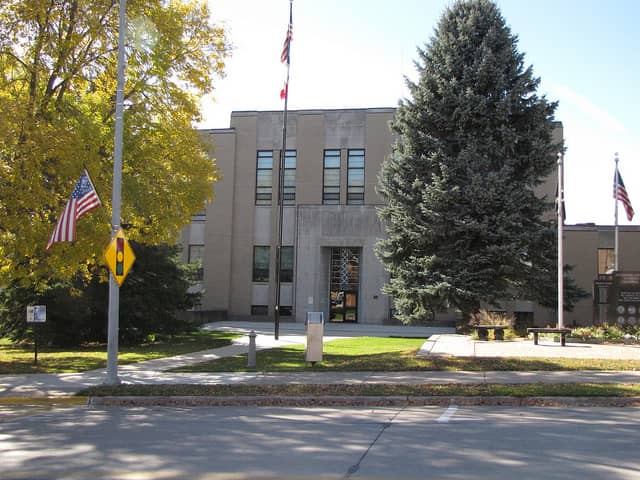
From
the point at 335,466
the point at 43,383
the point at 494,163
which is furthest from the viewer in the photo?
the point at 494,163

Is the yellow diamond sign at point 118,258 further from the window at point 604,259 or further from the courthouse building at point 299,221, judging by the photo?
the window at point 604,259

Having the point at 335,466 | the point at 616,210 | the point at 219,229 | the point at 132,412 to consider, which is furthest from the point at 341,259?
the point at 335,466

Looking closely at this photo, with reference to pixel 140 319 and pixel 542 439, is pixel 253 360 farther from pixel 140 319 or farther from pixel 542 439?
pixel 140 319

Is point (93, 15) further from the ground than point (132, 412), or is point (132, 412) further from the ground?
point (93, 15)

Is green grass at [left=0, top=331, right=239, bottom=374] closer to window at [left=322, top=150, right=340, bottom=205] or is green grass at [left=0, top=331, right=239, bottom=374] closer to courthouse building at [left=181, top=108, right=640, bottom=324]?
courthouse building at [left=181, top=108, right=640, bottom=324]

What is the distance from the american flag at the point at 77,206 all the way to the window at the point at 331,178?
2908 cm

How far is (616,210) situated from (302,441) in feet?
95.6

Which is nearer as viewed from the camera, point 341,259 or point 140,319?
point 140,319

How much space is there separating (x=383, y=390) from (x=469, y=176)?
13.9m

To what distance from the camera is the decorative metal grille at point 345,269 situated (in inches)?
1646

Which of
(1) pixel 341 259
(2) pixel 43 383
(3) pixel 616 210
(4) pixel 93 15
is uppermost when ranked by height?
(4) pixel 93 15

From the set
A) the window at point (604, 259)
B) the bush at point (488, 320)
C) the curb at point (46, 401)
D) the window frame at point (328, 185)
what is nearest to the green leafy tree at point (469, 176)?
the bush at point (488, 320)

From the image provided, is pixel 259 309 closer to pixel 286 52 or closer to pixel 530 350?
pixel 286 52

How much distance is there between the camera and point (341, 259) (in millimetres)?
42156
